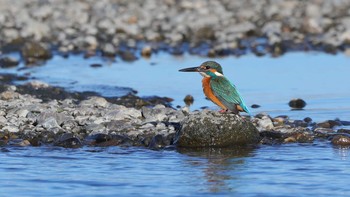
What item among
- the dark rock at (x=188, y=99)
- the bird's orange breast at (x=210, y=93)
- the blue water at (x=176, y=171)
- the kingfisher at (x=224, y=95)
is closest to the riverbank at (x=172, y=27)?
the dark rock at (x=188, y=99)

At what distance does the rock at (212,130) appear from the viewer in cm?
1335

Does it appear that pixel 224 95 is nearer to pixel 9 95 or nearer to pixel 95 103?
pixel 95 103

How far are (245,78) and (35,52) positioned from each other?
5.32 meters

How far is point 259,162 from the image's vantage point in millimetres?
12586

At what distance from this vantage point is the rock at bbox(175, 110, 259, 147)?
13.4 meters

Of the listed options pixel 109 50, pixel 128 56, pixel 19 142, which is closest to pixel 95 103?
pixel 19 142

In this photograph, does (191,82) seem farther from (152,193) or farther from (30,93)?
(152,193)

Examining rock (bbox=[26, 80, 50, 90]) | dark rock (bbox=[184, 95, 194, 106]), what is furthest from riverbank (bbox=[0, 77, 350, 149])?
rock (bbox=[26, 80, 50, 90])

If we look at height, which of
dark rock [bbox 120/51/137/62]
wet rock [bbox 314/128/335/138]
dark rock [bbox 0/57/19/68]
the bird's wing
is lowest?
wet rock [bbox 314/128/335/138]

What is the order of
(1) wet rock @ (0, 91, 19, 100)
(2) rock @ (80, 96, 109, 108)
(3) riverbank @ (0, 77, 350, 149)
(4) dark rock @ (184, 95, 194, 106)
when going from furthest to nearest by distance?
1. (4) dark rock @ (184, 95, 194, 106)
2. (1) wet rock @ (0, 91, 19, 100)
3. (2) rock @ (80, 96, 109, 108)
4. (3) riverbank @ (0, 77, 350, 149)

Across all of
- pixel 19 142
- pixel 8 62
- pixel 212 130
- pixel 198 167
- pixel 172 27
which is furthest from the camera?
pixel 172 27

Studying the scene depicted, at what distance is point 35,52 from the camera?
23.0 metres

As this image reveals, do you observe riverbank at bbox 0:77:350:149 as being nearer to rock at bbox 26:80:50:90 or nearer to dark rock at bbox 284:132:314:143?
dark rock at bbox 284:132:314:143

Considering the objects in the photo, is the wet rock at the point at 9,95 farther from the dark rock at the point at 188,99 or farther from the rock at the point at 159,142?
the rock at the point at 159,142
